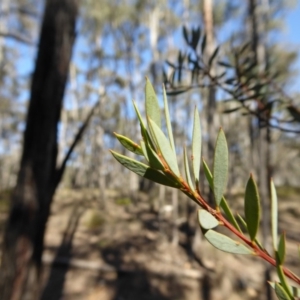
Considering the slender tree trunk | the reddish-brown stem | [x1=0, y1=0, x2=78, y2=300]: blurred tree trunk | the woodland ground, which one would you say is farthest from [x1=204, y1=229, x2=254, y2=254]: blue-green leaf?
the slender tree trunk

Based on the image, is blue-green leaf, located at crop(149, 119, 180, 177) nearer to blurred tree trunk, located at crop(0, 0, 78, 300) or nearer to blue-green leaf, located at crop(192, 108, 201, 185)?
blue-green leaf, located at crop(192, 108, 201, 185)

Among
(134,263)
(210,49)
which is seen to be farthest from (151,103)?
(134,263)

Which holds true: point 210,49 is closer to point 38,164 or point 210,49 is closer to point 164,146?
point 38,164

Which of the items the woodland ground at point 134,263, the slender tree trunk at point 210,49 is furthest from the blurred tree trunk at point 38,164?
the slender tree trunk at point 210,49

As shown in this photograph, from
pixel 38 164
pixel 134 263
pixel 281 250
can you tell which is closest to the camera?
pixel 281 250

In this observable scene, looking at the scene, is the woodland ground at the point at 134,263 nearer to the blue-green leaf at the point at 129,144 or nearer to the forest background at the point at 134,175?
the forest background at the point at 134,175

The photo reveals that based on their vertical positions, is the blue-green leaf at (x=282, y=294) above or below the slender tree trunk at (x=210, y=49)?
below
